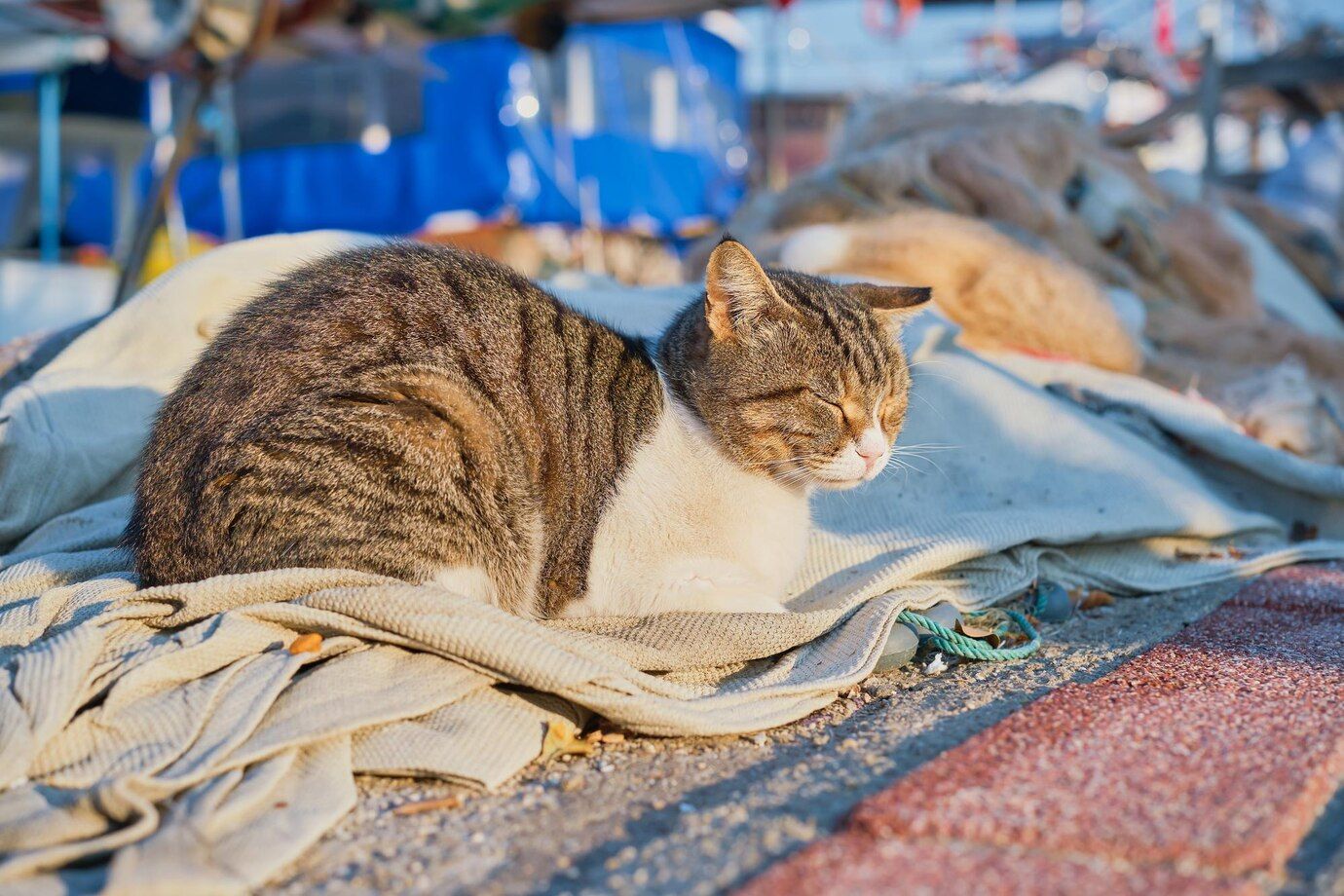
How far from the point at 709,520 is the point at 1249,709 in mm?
1028

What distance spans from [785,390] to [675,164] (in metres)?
9.92

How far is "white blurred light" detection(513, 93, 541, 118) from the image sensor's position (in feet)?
32.3

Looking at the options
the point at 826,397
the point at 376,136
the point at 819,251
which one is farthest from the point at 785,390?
the point at 376,136

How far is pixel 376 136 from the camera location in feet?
34.4

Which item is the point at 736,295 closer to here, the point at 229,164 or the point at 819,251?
the point at 819,251

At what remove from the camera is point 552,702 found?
1.99 meters

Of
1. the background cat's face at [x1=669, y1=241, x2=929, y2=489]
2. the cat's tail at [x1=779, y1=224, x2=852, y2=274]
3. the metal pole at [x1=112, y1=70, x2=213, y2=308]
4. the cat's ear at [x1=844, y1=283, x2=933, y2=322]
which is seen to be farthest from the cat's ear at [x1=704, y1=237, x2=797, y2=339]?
the metal pole at [x1=112, y1=70, x2=213, y2=308]

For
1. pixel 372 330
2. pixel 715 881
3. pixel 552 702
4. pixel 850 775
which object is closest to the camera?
pixel 715 881

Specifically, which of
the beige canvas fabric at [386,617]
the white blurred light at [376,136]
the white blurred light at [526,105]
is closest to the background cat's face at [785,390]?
the beige canvas fabric at [386,617]

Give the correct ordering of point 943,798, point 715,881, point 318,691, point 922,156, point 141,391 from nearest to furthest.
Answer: point 715,881 → point 943,798 → point 318,691 → point 141,391 → point 922,156

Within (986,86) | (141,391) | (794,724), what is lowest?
(794,724)

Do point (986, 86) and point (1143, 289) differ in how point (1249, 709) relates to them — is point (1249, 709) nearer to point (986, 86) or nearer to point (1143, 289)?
point (1143, 289)

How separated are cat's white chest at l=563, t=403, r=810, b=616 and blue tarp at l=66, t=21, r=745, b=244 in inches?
294

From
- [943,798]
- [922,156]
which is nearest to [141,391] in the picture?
[943,798]
